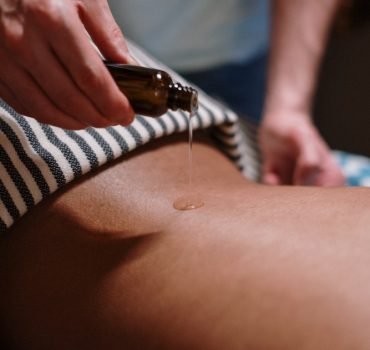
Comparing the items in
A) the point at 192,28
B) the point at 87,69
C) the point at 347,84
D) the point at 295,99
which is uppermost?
the point at 87,69

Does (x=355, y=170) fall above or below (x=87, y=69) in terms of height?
below

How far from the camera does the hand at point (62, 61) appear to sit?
43 cm

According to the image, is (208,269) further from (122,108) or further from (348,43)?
(348,43)

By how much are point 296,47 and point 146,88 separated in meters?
0.70

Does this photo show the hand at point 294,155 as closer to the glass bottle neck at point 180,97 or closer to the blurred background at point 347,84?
the glass bottle neck at point 180,97

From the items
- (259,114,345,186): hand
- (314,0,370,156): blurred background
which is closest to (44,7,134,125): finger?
(259,114,345,186): hand

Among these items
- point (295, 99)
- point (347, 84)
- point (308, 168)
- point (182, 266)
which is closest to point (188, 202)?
point (182, 266)

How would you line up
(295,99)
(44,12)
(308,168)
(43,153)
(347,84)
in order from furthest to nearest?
(347,84)
(295,99)
(308,168)
(43,153)
(44,12)

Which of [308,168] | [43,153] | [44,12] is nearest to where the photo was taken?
[44,12]

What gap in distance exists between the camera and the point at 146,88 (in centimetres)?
47

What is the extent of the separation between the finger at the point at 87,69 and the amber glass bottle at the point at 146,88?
0.04 ft

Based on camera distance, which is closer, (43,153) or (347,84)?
(43,153)

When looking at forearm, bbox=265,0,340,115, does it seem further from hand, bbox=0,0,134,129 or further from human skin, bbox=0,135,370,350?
hand, bbox=0,0,134,129

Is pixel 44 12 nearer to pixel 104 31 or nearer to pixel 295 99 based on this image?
pixel 104 31
